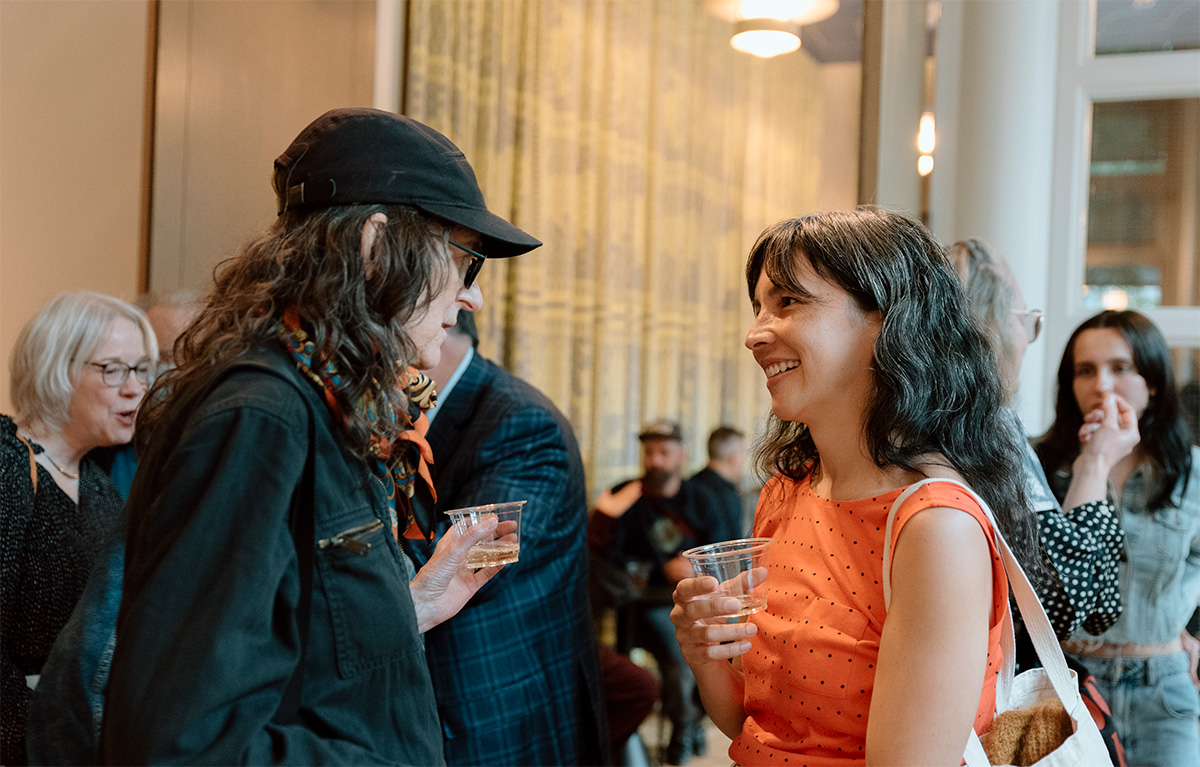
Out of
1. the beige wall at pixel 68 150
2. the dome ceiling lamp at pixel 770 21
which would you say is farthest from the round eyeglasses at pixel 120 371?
the dome ceiling lamp at pixel 770 21

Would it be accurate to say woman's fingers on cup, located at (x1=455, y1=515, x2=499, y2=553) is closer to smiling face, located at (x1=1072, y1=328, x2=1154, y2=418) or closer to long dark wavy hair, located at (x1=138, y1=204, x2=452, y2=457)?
long dark wavy hair, located at (x1=138, y1=204, x2=452, y2=457)

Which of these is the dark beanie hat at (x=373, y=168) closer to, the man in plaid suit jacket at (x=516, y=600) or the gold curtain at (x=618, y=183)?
the man in plaid suit jacket at (x=516, y=600)

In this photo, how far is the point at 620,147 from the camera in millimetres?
5121

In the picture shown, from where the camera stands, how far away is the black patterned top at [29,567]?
198 cm

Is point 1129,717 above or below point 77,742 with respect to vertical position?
below

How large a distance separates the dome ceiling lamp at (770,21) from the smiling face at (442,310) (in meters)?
3.75

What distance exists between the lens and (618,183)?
5082 millimetres

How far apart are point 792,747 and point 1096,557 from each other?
0.91 metres

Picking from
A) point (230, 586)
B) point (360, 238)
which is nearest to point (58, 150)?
point (360, 238)

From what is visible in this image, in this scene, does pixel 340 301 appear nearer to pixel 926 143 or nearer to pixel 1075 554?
pixel 1075 554

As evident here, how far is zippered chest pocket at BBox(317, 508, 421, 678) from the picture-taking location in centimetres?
102

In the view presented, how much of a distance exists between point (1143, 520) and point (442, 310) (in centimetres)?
193

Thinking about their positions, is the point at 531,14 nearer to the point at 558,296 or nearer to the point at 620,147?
the point at 620,147

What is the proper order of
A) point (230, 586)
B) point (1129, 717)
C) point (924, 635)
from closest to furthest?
1. point (230, 586)
2. point (924, 635)
3. point (1129, 717)
